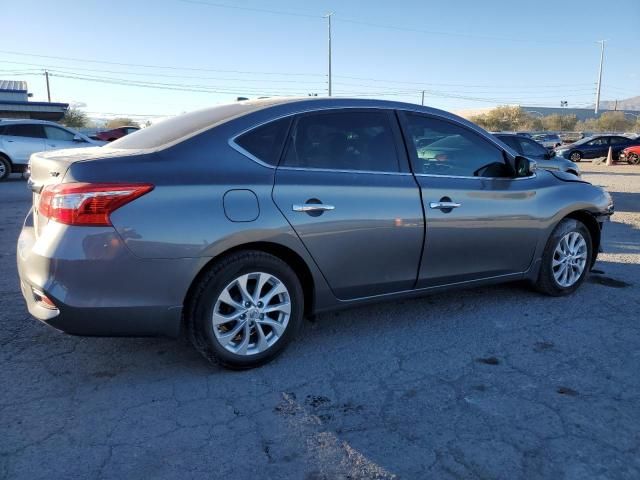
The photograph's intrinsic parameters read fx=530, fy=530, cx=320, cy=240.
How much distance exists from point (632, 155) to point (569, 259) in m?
25.7

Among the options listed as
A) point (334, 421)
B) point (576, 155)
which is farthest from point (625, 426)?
point (576, 155)

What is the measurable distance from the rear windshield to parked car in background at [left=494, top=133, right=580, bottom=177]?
9.35m

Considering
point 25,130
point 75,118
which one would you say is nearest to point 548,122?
point 75,118

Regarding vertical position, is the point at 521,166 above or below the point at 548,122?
below

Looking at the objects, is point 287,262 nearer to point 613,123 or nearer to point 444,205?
point 444,205

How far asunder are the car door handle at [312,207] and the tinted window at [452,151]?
862mm

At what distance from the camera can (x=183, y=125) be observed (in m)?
3.59

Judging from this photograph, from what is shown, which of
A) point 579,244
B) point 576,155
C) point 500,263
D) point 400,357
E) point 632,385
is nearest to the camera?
point 632,385

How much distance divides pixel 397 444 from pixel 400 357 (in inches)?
39.8

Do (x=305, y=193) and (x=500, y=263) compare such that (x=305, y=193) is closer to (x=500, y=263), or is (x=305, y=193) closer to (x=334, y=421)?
(x=334, y=421)

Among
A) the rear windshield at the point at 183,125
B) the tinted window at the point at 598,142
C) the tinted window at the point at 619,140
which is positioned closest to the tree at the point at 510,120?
the tinted window at the point at 598,142

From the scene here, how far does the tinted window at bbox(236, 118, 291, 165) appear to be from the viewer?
129 inches

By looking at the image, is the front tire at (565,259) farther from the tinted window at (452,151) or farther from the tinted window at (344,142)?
the tinted window at (344,142)

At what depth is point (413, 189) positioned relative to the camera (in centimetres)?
379
